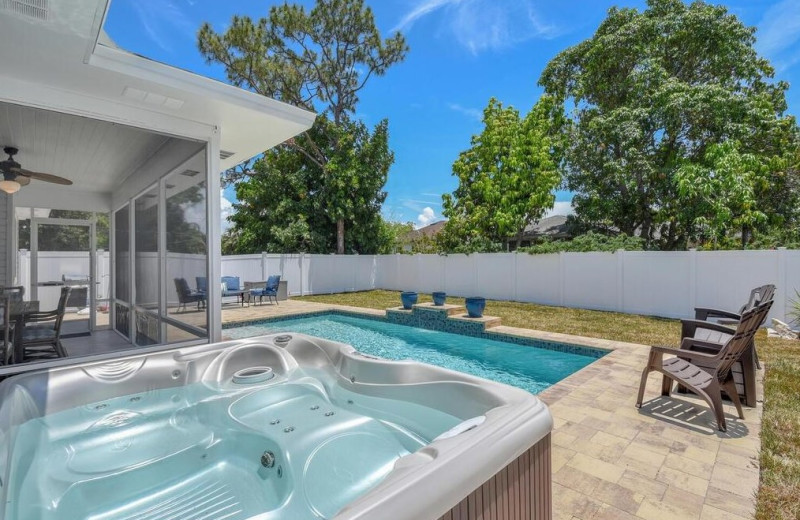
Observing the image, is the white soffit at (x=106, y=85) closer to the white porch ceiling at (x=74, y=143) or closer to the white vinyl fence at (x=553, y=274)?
the white porch ceiling at (x=74, y=143)

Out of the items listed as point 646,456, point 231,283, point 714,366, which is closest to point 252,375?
point 646,456

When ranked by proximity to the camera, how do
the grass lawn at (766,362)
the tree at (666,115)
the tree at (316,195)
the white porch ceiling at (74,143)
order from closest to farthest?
the grass lawn at (766,362) → the white porch ceiling at (74,143) → the tree at (666,115) → the tree at (316,195)

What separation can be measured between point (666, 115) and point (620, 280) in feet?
20.6

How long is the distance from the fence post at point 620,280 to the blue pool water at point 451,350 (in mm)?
4654

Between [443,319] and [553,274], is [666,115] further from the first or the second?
[443,319]

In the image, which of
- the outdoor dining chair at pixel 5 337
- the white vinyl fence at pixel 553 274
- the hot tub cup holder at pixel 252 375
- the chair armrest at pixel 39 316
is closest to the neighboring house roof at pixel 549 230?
the white vinyl fence at pixel 553 274

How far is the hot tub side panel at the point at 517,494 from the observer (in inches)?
60.6

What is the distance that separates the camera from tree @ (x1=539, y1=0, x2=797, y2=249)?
1155 cm

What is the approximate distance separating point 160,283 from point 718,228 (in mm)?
13086

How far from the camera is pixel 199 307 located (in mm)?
4805

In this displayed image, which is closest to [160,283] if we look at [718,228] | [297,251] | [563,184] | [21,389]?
[21,389]

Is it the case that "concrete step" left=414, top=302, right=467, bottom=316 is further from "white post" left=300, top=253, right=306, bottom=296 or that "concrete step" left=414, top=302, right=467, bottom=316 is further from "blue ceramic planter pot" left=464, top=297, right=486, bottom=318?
"white post" left=300, top=253, right=306, bottom=296

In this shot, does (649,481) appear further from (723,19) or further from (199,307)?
(723,19)

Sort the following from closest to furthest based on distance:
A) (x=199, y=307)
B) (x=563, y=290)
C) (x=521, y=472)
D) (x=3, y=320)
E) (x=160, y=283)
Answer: (x=521, y=472) < (x=3, y=320) < (x=199, y=307) < (x=160, y=283) < (x=563, y=290)
